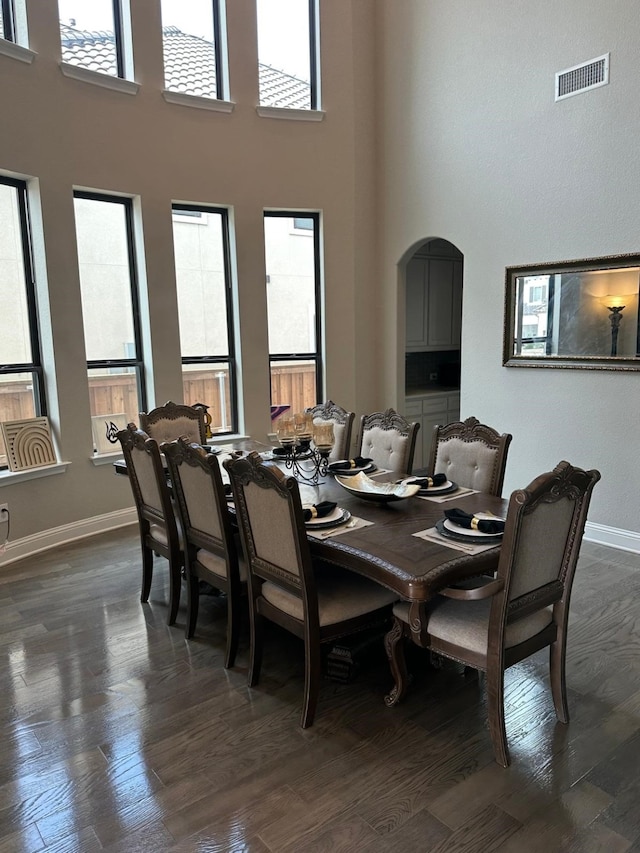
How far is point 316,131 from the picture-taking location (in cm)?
580

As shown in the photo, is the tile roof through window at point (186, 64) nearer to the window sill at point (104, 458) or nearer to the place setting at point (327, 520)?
the window sill at point (104, 458)

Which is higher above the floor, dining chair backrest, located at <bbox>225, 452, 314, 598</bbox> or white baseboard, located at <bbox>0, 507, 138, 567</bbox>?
dining chair backrest, located at <bbox>225, 452, 314, 598</bbox>

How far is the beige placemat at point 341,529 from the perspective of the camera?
2.50 meters

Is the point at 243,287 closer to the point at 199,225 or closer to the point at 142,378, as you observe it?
the point at 199,225

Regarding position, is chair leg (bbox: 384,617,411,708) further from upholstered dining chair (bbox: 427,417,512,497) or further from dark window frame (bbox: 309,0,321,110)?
dark window frame (bbox: 309,0,321,110)

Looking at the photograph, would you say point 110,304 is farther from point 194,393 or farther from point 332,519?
point 332,519

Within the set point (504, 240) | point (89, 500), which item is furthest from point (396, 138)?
point (89, 500)

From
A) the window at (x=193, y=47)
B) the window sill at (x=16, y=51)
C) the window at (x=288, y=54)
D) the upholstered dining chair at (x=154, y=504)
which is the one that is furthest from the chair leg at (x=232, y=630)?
the window at (x=288, y=54)

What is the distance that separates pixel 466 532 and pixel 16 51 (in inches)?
178

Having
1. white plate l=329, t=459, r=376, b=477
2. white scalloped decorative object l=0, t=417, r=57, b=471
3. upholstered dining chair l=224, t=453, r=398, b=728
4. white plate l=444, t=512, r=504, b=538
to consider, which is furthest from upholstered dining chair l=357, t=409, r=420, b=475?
white scalloped decorative object l=0, t=417, r=57, b=471

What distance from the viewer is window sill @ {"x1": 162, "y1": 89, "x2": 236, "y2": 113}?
5113 mm

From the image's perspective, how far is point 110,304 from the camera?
5.19 m

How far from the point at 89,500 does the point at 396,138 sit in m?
4.46

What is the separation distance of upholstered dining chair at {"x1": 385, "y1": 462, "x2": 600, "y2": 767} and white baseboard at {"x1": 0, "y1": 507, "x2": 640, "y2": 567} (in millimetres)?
2340
